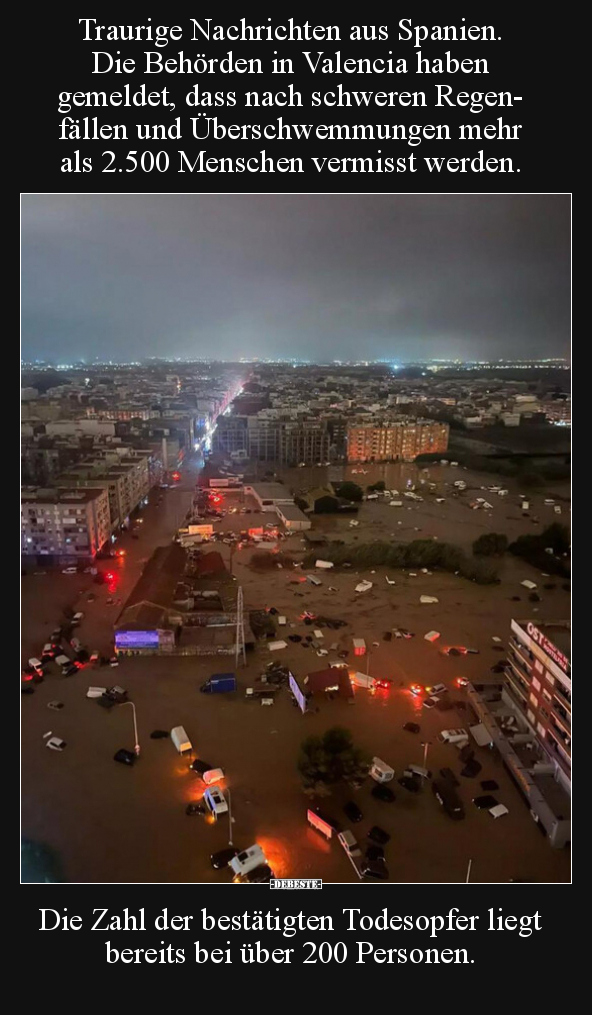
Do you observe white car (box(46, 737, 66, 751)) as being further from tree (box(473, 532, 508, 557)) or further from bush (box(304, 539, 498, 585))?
tree (box(473, 532, 508, 557))

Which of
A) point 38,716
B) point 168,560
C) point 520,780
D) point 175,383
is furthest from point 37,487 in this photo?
point 175,383

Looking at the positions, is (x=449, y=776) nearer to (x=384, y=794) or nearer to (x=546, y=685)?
(x=384, y=794)

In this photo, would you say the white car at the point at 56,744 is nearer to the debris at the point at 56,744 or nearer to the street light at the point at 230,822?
the debris at the point at 56,744

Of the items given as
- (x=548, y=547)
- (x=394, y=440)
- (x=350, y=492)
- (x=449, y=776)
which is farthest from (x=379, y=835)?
(x=394, y=440)

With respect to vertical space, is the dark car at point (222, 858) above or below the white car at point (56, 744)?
below

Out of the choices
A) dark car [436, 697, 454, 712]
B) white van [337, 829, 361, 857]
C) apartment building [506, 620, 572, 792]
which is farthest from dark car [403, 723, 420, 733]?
white van [337, 829, 361, 857]

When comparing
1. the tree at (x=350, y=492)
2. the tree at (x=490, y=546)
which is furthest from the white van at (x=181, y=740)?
the tree at (x=350, y=492)
